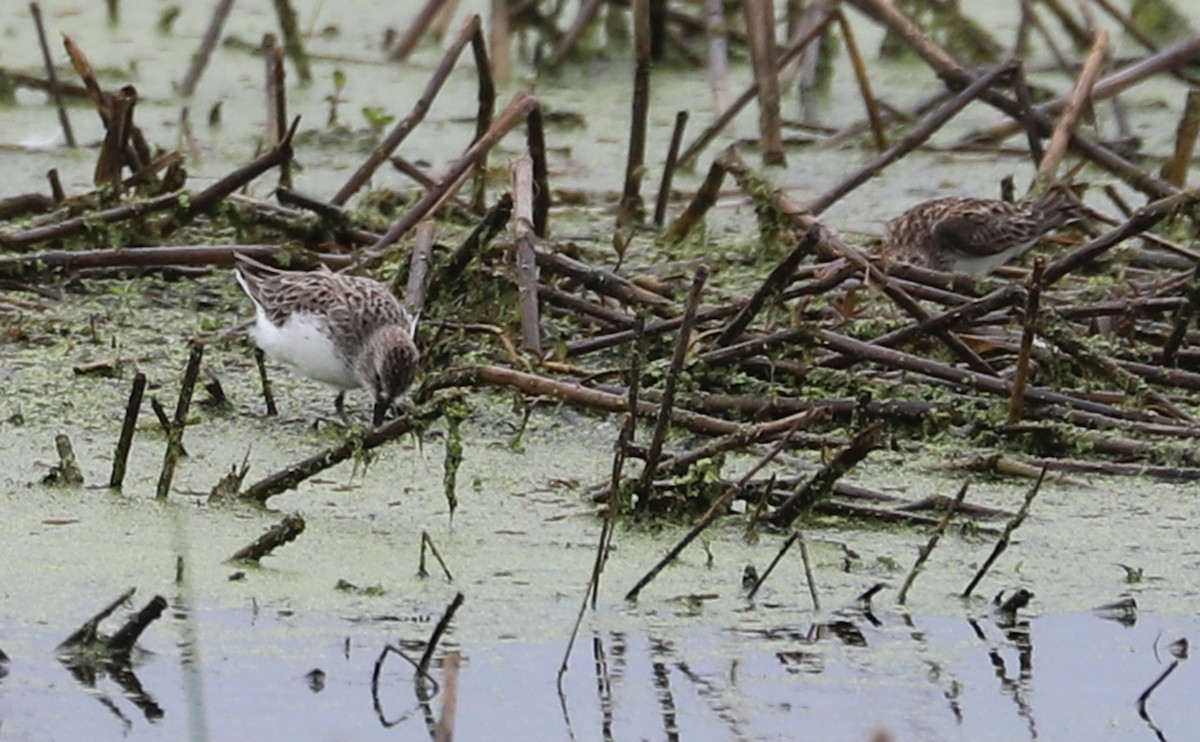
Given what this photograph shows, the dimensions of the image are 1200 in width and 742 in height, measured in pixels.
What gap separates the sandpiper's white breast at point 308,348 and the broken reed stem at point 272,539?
1.04 m

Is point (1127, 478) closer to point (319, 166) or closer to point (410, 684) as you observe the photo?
point (410, 684)

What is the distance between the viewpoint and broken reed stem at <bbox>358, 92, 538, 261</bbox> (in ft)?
23.4

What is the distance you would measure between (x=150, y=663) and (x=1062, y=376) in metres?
2.85

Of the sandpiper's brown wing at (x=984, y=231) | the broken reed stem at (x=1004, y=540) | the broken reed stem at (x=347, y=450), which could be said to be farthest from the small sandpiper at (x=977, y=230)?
the broken reed stem at (x=347, y=450)

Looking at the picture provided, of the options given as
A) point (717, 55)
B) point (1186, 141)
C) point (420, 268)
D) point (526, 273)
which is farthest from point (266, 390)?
point (717, 55)

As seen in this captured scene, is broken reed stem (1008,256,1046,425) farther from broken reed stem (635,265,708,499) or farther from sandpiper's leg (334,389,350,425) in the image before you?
sandpiper's leg (334,389,350,425)

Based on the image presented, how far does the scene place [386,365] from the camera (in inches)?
234

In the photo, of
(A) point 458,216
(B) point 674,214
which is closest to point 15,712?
(A) point 458,216

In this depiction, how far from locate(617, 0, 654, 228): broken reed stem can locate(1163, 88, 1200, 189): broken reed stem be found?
1860 millimetres

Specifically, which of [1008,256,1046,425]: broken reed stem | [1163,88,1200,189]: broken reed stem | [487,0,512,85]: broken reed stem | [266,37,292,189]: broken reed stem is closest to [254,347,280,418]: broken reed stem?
[266,37,292,189]: broken reed stem

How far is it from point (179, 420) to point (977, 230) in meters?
3.20

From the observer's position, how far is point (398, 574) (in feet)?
16.8

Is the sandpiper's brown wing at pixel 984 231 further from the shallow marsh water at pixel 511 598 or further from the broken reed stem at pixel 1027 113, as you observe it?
the shallow marsh water at pixel 511 598

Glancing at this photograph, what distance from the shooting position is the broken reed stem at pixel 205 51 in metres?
10.2
